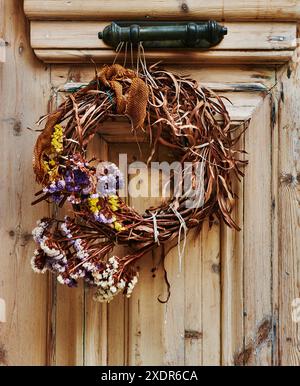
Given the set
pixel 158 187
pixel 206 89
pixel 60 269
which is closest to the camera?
pixel 60 269

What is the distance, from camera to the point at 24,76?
1566 mm

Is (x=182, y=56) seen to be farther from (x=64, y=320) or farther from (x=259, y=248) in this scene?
(x=64, y=320)

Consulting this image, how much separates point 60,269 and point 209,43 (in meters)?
0.80

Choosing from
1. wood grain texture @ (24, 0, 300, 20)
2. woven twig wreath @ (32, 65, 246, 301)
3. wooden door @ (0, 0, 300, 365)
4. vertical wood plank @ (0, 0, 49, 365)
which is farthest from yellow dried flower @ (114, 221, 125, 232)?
wood grain texture @ (24, 0, 300, 20)

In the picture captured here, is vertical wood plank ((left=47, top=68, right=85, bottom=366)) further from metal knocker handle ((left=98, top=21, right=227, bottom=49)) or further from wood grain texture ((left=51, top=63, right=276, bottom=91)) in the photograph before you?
metal knocker handle ((left=98, top=21, right=227, bottom=49))

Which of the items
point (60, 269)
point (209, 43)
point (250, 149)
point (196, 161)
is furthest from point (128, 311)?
point (209, 43)

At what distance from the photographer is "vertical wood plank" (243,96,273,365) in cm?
154

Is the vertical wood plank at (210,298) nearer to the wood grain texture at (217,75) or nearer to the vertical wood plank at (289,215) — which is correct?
the vertical wood plank at (289,215)

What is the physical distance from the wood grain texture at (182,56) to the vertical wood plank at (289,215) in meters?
0.09

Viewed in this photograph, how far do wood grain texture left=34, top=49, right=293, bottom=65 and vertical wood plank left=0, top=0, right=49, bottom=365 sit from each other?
0.25 feet

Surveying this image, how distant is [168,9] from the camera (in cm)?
149

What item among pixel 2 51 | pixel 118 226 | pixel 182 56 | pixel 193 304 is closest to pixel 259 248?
pixel 193 304

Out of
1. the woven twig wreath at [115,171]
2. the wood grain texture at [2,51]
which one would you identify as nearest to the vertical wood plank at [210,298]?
the woven twig wreath at [115,171]
